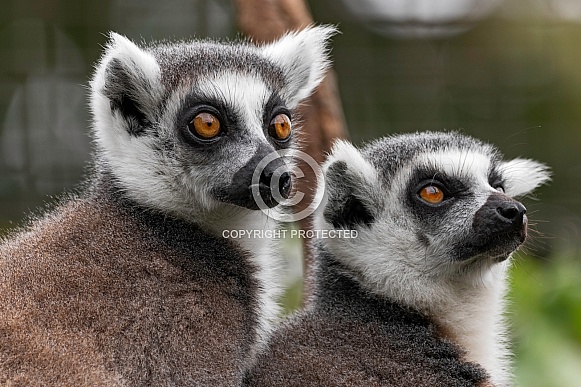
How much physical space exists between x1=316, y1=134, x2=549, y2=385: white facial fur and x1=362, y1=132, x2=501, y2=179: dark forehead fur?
11mm

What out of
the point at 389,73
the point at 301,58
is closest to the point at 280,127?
the point at 301,58

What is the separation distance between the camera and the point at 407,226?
3.39 meters

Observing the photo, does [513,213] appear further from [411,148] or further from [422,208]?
[411,148]

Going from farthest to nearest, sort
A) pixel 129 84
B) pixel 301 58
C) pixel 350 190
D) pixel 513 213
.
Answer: pixel 301 58
pixel 350 190
pixel 129 84
pixel 513 213

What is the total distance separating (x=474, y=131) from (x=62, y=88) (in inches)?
145

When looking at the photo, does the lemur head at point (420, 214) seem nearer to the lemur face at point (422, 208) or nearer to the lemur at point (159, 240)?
the lemur face at point (422, 208)

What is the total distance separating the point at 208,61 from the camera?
331 centimetres

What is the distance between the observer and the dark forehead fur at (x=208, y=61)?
3.28m

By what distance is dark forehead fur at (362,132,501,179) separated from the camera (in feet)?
11.3

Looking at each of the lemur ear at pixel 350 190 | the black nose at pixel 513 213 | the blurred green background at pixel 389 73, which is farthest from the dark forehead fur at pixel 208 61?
the blurred green background at pixel 389 73

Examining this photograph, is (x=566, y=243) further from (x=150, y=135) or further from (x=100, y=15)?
(x=100, y=15)

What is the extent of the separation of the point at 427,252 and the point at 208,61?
114cm

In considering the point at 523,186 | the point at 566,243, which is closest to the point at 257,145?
the point at 523,186

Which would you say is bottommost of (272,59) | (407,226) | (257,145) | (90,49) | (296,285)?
(296,285)
